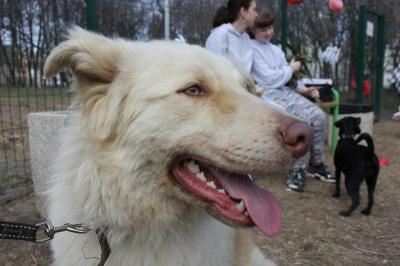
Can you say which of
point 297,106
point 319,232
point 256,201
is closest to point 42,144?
point 256,201

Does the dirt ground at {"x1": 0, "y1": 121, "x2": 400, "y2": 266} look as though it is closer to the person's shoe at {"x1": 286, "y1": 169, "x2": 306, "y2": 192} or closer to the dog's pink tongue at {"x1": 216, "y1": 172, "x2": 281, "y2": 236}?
the person's shoe at {"x1": 286, "y1": 169, "x2": 306, "y2": 192}

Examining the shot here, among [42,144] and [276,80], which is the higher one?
[276,80]

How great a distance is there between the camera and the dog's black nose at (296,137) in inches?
69.6

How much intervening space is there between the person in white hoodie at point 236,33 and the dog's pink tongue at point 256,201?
2.63 m

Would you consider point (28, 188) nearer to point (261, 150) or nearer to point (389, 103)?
point (261, 150)

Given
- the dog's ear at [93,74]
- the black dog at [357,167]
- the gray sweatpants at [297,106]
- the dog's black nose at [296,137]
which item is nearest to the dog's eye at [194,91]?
the dog's ear at [93,74]

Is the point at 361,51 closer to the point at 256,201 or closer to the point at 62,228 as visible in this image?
the point at 256,201

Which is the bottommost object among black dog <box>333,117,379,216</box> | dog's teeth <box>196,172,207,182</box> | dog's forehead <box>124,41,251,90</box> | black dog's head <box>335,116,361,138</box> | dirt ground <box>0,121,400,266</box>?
dirt ground <box>0,121,400,266</box>

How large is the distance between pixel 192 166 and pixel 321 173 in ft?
14.0

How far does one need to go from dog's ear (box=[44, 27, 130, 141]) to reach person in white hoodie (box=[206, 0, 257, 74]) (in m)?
2.48

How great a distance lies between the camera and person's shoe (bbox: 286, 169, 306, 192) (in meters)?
5.43

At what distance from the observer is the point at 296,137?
177cm

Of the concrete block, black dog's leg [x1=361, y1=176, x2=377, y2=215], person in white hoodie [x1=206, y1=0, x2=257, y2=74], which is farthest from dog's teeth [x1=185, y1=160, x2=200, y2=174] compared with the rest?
black dog's leg [x1=361, y1=176, x2=377, y2=215]

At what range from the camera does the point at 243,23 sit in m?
4.80
